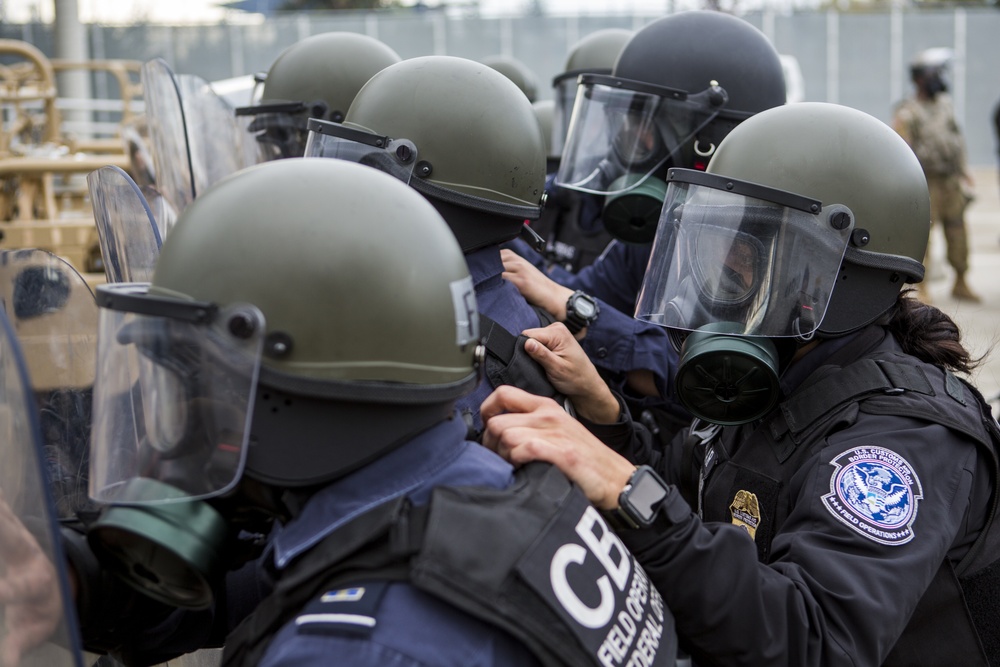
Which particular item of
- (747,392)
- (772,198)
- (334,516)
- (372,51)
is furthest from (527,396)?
(372,51)

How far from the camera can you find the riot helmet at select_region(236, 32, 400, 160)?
3463mm

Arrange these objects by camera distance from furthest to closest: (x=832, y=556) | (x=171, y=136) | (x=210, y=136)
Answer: (x=210, y=136) < (x=171, y=136) < (x=832, y=556)

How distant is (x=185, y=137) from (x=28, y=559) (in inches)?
97.7

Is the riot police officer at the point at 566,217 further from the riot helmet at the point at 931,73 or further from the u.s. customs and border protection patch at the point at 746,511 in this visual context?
the riot helmet at the point at 931,73

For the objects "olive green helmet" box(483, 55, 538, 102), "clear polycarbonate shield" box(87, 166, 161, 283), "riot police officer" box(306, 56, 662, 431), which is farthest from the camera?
"olive green helmet" box(483, 55, 538, 102)

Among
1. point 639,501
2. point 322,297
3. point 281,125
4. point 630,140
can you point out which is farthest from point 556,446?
point 281,125

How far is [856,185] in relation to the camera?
213cm

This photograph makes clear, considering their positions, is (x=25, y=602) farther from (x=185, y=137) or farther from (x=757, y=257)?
(x=185, y=137)

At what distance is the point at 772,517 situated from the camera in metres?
1.98

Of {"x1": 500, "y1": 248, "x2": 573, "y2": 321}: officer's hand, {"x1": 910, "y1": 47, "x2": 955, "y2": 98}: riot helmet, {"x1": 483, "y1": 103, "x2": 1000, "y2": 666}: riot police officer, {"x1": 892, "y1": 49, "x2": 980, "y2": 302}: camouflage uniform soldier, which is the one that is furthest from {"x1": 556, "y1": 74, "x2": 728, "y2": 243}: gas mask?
{"x1": 910, "y1": 47, "x2": 955, "y2": 98}: riot helmet

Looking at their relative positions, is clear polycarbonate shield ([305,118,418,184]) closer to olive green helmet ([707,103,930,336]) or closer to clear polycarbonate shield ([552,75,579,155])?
olive green helmet ([707,103,930,336])

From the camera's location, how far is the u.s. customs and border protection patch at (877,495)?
68.4 inches

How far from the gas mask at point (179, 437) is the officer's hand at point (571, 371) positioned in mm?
963

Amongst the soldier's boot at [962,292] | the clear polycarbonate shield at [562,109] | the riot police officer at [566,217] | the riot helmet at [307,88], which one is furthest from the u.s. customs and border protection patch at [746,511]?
the soldier's boot at [962,292]
